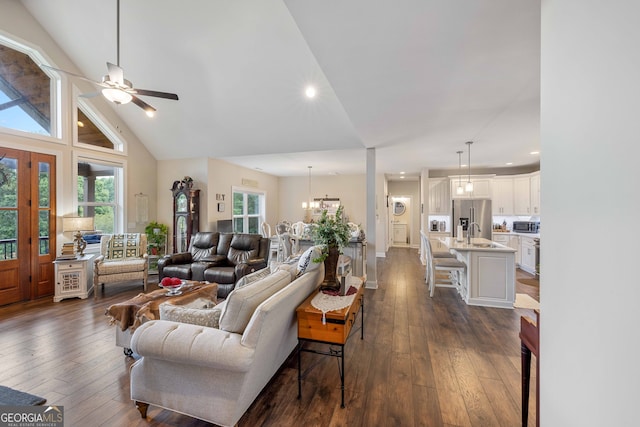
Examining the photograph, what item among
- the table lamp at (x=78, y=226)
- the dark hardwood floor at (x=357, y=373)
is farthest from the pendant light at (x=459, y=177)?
the table lamp at (x=78, y=226)

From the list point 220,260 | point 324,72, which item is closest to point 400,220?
point 220,260

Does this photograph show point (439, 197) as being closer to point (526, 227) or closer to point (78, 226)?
point (526, 227)

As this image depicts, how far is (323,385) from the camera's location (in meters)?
2.16

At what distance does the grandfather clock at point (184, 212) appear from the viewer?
6.01 m

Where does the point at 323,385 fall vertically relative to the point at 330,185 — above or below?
below

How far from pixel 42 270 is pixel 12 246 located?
1.83 ft

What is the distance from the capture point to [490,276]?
154 inches

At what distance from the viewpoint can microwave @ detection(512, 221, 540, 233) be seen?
20.7 feet

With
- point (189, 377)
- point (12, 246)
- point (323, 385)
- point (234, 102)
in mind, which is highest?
point (234, 102)

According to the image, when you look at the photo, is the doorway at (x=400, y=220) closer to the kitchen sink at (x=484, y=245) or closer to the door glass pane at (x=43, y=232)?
the kitchen sink at (x=484, y=245)

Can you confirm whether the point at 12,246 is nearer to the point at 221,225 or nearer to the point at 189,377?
the point at 221,225

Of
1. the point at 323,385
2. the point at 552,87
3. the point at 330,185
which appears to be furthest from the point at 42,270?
the point at 330,185

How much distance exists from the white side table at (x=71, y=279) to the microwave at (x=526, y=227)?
365 inches

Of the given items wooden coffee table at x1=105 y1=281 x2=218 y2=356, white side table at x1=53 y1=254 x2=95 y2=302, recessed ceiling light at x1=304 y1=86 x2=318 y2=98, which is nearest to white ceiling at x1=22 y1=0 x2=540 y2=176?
recessed ceiling light at x1=304 y1=86 x2=318 y2=98
